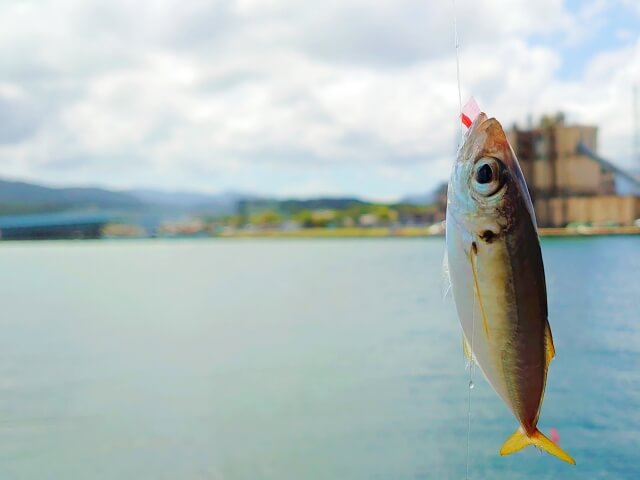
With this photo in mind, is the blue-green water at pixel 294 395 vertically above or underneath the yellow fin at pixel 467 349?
underneath

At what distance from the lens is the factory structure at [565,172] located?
4018 inches

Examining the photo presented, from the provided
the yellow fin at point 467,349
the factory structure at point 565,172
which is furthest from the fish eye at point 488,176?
the factory structure at point 565,172

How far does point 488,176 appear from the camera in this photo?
2.52 metres

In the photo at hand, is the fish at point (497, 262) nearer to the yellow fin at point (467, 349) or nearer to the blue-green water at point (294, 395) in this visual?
the yellow fin at point (467, 349)

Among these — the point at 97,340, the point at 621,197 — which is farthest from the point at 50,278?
the point at 621,197

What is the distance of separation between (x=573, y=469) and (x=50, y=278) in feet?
187

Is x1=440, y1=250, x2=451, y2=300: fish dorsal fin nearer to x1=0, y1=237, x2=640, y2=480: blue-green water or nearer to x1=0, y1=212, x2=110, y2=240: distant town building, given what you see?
x1=0, y1=237, x2=640, y2=480: blue-green water

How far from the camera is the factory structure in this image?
335ft

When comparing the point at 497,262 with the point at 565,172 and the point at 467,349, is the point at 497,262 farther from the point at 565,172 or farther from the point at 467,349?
the point at 565,172

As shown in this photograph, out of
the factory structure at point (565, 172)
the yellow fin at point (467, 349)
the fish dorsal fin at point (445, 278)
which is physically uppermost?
the factory structure at point (565, 172)

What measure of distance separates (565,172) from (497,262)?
105 m

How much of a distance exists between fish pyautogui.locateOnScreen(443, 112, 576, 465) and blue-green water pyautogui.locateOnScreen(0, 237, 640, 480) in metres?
7.33

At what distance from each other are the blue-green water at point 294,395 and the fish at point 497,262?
7.33 metres

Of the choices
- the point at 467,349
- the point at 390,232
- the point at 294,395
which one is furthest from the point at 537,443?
the point at 390,232
